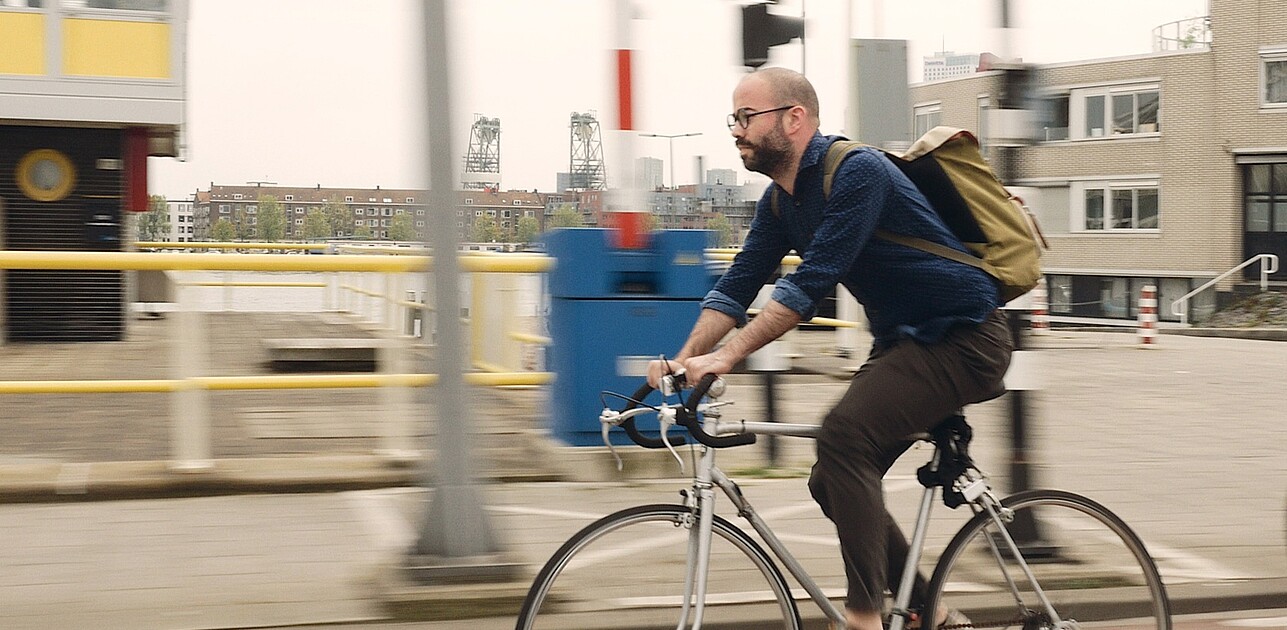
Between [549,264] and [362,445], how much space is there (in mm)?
1852

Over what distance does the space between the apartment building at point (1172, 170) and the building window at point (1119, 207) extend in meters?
0.04

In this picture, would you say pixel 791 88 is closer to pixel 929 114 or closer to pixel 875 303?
pixel 875 303

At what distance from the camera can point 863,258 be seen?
11.4 ft

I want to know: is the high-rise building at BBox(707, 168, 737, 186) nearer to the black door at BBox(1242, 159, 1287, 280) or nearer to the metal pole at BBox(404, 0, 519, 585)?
the metal pole at BBox(404, 0, 519, 585)

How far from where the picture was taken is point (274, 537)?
5.82 meters

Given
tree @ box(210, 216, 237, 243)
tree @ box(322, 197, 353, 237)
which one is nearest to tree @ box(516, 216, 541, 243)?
tree @ box(322, 197, 353, 237)

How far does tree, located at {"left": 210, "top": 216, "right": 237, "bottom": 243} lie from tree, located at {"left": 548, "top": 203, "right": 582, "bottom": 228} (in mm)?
1978

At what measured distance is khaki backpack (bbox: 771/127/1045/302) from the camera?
138 inches

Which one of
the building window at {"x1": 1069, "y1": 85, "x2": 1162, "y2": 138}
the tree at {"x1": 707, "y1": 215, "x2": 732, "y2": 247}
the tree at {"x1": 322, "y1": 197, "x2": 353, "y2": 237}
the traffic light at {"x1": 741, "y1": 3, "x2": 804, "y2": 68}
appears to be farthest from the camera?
the building window at {"x1": 1069, "y1": 85, "x2": 1162, "y2": 138}

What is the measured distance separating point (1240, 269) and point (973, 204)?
35.1 metres

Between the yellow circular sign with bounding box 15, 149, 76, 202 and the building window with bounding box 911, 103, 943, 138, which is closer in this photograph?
the yellow circular sign with bounding box 15, 149, 76, 202

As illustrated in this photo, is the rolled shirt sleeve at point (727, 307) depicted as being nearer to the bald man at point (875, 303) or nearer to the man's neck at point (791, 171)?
the bald man at point (875, 303)

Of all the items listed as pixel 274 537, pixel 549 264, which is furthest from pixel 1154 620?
pixel 549 264

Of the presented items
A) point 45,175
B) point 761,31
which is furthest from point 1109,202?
point 761,31
